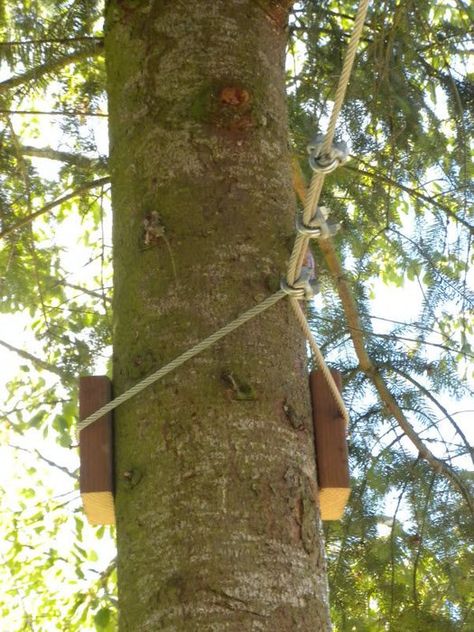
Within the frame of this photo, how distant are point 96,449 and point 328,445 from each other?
369 mm

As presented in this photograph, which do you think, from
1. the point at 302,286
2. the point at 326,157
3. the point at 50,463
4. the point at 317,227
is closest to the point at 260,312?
the point at 302,286

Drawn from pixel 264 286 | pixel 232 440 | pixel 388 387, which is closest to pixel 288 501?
pixel 232 440

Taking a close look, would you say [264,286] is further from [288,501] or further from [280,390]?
[288,501]

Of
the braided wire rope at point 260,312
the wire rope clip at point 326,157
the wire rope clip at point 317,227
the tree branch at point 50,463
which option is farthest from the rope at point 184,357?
the tree branch at point 50,463

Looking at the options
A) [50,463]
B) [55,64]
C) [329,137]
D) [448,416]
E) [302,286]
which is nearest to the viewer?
[329,137]

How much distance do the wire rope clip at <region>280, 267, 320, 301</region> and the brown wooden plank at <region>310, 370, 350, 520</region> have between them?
155mm

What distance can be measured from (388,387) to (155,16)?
4.32 feet

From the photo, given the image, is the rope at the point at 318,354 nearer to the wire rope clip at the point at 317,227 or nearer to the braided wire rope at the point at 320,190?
the braided wire rope at the point at 320,190

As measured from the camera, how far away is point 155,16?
6.45ft

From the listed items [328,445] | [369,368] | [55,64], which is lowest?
[328,445]

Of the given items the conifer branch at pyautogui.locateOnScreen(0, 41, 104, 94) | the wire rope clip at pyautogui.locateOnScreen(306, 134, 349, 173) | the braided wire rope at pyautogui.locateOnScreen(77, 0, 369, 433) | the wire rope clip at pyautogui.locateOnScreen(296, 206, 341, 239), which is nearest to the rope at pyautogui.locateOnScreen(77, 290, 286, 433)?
the braided wire rope at pyautogui.locateOnScreen(77, 0, 369, 433)

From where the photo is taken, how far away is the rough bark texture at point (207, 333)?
140 cm

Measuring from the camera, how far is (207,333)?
5.15 ft

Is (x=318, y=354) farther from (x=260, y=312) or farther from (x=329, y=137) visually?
(x=329, y=137)
